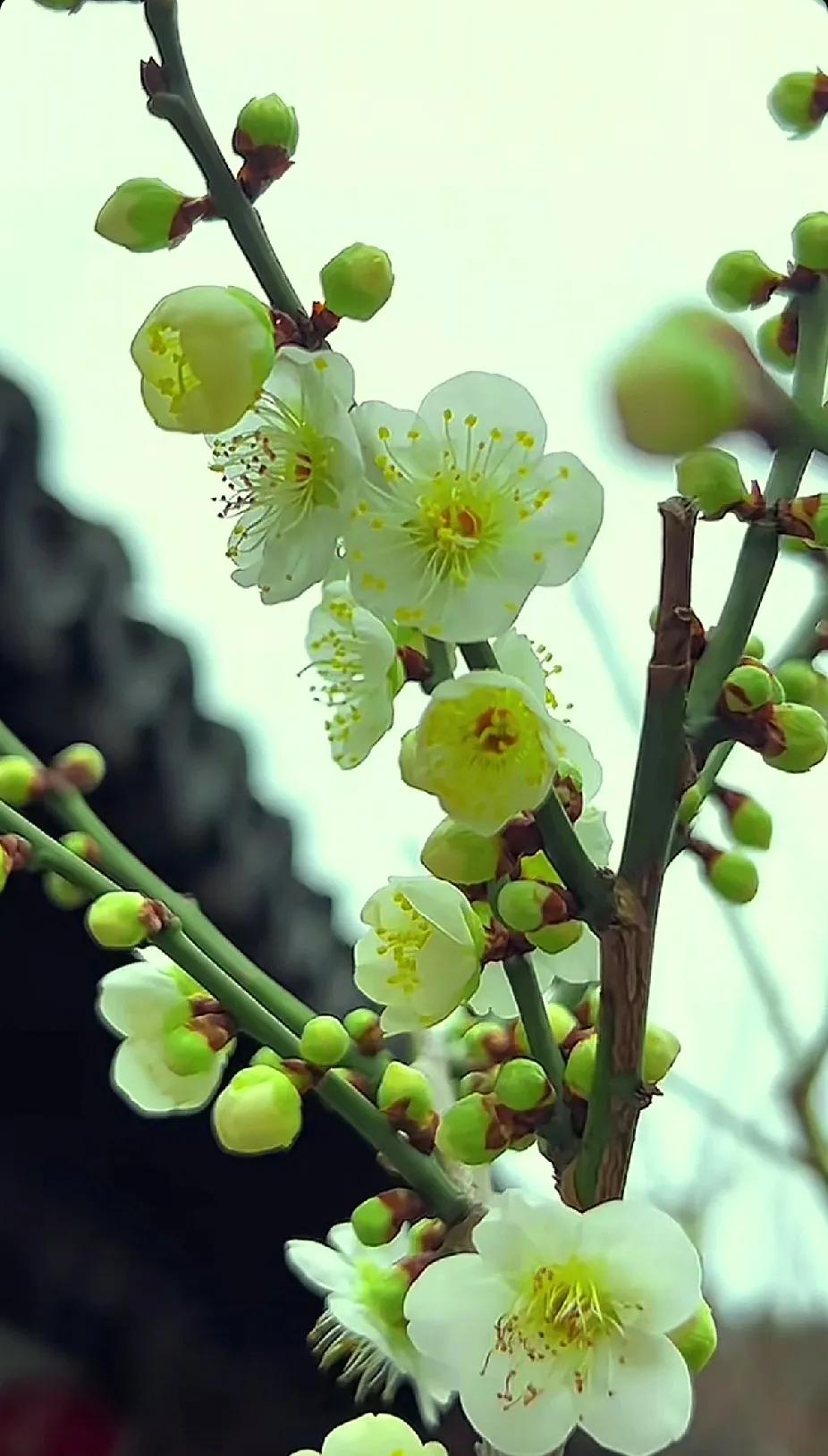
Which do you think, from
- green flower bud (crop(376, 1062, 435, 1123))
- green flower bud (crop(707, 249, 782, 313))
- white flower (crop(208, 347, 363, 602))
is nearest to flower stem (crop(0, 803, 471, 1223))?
green flower bud (crop(376, 1062, 435, 1123))

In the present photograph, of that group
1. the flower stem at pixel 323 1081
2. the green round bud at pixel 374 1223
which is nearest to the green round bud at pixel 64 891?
the flower stem at pixel 323 1081

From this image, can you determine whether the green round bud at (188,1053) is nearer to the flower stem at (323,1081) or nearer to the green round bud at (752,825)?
the flower stem at (323,1081)

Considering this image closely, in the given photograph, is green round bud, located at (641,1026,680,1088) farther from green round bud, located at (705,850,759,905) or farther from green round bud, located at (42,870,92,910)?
green round bud, located at (42,870,92,910)

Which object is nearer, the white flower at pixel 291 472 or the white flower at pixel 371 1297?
the white flower at pixel 291 472

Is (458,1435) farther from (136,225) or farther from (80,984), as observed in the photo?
(136,225)

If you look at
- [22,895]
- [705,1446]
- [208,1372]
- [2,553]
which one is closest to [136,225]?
[2,553]
